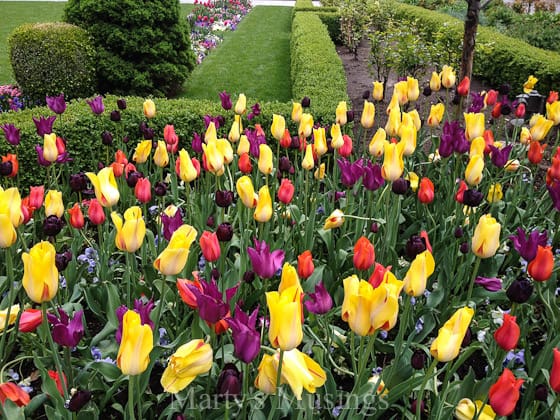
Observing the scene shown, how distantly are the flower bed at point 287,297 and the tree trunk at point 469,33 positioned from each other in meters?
1.06

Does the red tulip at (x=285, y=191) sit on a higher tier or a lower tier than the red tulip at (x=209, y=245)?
lower

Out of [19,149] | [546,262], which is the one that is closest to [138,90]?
[19,149]

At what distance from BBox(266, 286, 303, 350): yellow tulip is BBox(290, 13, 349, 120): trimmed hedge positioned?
3923mm

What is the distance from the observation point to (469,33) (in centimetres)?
466

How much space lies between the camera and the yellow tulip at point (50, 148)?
2752mm

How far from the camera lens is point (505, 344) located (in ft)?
5.18

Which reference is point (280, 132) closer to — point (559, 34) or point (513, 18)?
point (559, 34)

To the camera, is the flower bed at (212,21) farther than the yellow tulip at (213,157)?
Yes

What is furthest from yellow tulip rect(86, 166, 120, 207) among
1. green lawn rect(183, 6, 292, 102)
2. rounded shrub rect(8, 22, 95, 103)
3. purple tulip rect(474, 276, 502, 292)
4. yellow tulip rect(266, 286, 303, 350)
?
green lawn rect(183, 6, 292, 102)

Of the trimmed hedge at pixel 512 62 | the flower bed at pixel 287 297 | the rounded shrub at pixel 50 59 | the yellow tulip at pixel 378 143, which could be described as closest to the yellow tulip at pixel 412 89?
the flower bed at pixel 287 297

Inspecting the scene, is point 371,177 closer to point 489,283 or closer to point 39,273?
point 489,283

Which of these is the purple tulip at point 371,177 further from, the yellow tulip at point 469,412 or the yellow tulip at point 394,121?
the yellow tulip at point 469,412

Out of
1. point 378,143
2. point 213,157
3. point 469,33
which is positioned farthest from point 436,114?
point 469,33

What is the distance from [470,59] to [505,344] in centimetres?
367
